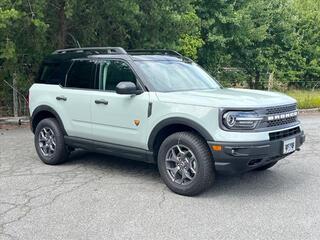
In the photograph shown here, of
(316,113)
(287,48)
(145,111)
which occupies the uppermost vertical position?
(287,48)

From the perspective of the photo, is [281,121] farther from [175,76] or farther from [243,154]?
[175,76]

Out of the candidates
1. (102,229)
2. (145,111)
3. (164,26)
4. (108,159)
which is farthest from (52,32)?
(102,229)

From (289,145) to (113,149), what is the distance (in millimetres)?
2402

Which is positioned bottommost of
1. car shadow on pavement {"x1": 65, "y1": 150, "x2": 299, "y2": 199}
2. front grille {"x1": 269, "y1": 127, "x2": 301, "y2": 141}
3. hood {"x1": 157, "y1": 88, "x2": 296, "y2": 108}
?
car shadow on pavement {"x1": 65, "y1": 150, "x2": 299, "y2": 199}

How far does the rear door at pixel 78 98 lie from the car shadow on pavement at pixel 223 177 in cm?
70

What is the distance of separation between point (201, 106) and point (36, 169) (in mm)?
3053

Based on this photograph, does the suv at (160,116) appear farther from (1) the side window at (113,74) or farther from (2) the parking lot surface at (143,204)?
(2) the parking lot surface at (143,204)

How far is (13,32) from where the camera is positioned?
Result: 32.7 ft

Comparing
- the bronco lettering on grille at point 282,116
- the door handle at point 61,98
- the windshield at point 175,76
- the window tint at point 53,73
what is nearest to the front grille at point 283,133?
the bronco lettering on grille at point 282,116

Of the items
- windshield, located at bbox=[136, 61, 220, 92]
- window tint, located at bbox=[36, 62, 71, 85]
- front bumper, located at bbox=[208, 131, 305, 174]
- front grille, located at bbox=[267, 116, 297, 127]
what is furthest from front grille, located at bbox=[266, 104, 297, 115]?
window tint, located at bbox=[36, 62, 71, 85]

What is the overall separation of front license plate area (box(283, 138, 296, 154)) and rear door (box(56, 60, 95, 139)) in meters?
2.82

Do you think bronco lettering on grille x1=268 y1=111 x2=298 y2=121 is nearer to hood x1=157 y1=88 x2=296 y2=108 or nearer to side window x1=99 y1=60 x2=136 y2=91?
hood x1=157 y1=88 x2=296 y2=108

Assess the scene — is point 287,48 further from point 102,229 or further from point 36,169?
point 102,229

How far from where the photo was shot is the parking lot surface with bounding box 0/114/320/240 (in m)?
4.10
